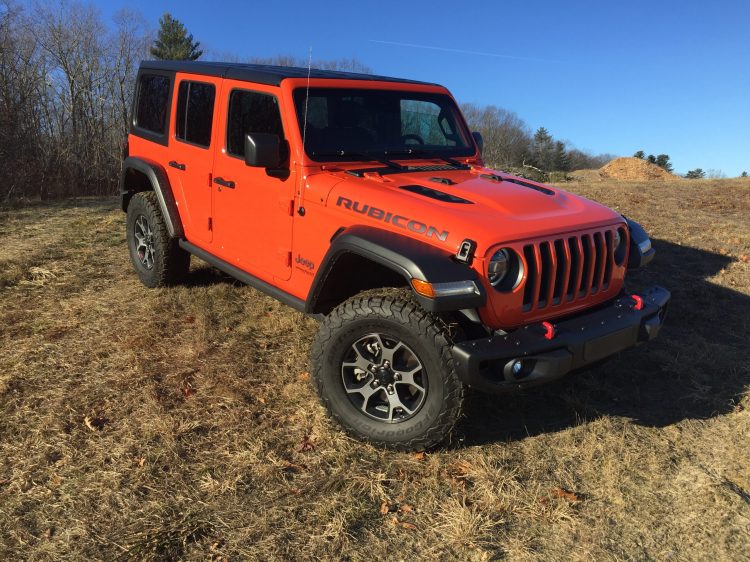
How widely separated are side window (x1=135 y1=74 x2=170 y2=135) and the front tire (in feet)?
9.94

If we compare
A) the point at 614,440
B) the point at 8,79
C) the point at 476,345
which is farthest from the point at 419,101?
the point at 8,79

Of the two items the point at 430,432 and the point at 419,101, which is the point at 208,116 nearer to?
the point at 419,101

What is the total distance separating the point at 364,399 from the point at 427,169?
1.66 meters

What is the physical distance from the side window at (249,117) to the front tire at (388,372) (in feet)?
4.85

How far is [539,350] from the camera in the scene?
2676 millimetres

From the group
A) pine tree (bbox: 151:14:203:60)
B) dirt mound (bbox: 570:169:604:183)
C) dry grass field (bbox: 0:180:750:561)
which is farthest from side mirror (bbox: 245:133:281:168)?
pine tree (bbox: 151:14:203:60)

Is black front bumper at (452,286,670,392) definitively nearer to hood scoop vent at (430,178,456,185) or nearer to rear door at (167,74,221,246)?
hood scoop vent at (430,178,456,185)

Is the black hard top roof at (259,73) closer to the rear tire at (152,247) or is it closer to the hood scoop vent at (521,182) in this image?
the hood scoop vent at (521,182)

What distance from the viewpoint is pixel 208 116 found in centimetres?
434

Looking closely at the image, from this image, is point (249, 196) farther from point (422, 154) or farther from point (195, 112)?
point (422, 154)

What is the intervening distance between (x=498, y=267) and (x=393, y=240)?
551mm

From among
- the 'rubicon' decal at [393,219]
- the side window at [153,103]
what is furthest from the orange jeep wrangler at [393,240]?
the side window at [153,103]

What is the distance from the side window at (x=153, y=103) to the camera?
4.97m

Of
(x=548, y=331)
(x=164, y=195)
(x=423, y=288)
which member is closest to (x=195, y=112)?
(x=164, y=195)
